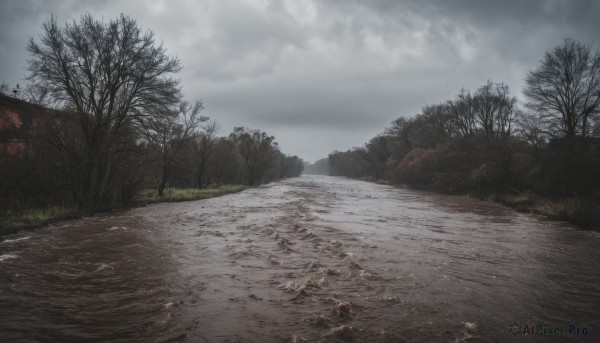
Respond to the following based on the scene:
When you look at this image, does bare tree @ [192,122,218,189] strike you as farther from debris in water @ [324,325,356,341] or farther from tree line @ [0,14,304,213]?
debris in water @ [324,325,356,341]

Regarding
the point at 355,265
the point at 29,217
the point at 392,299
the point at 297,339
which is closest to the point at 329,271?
the point at 355,265

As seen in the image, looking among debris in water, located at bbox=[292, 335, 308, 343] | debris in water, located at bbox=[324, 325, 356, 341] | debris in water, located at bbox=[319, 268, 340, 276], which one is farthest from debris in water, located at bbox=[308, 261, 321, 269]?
debris in water, located at bbox=[292, 335, 308, 343]

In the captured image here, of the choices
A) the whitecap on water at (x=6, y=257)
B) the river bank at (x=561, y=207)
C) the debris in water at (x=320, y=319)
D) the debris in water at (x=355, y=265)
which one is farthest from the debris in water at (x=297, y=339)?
the river bank at (x=561, y=207)

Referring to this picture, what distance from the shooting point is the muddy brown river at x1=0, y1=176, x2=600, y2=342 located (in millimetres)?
4992

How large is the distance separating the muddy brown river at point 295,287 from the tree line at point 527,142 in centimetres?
1239

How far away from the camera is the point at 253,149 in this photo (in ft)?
198

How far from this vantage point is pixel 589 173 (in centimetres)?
2130

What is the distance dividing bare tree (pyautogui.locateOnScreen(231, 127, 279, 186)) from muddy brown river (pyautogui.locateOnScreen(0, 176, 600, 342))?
147 feet

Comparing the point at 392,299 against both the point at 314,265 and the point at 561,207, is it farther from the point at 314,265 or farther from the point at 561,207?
the point at 561,207

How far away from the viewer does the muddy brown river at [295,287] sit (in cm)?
499

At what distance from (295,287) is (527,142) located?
36995 millimetres

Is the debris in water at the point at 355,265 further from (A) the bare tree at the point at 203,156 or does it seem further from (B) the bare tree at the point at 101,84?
(A) the bare tree at the point at 203,156

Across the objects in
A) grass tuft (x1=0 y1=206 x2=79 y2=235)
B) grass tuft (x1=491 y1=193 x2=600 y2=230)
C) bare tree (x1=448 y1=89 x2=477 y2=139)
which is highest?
bare tree (x1=448 y1=89 x2=477 y2=139)

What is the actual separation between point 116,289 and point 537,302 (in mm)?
8581
